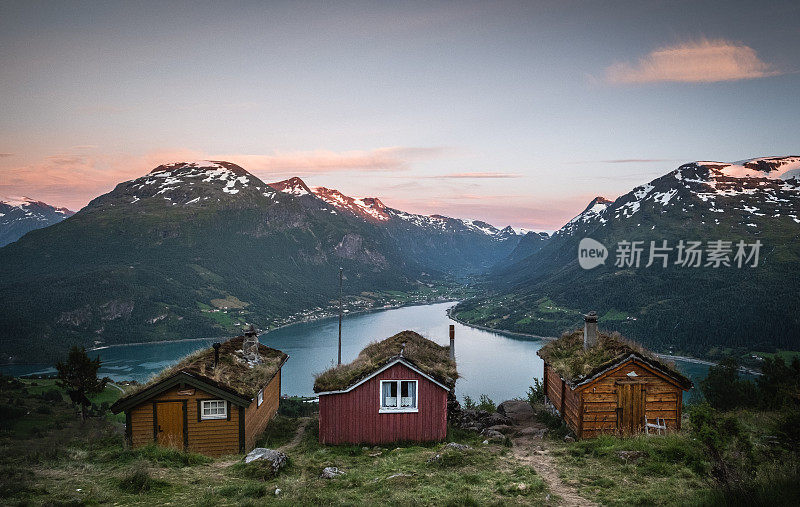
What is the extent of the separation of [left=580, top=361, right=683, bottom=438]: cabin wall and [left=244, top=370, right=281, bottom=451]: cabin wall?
50.7ft

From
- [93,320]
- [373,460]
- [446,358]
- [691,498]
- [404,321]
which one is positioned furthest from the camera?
[404,321]

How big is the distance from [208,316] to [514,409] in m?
192

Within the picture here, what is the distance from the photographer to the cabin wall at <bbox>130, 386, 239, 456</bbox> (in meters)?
20.5

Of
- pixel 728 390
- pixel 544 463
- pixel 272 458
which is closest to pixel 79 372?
pixel 272 458

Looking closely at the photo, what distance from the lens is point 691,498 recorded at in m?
9.73

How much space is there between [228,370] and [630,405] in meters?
19.4

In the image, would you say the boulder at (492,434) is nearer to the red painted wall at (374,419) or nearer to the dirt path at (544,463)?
the dirt path at (544,463)

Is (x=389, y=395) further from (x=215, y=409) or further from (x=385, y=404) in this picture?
(x=215, y=409)

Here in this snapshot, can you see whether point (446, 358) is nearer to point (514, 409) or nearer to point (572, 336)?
point (514, 409)

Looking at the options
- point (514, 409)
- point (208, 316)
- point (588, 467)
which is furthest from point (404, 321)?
point (588, 467)

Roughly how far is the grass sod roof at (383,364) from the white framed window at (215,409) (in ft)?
14.0


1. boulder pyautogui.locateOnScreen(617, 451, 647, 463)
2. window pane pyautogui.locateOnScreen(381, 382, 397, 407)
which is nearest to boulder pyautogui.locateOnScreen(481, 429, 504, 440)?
window pane pyautogui.locateOnScreen(381, 382, 397, 407)

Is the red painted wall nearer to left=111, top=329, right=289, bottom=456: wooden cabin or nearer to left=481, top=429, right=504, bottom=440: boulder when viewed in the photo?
left=481, top=429, right=504, bottom=440: boulder

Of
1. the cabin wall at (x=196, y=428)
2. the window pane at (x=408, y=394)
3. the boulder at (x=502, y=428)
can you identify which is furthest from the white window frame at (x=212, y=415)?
the boulder at (x=502, y=428)
